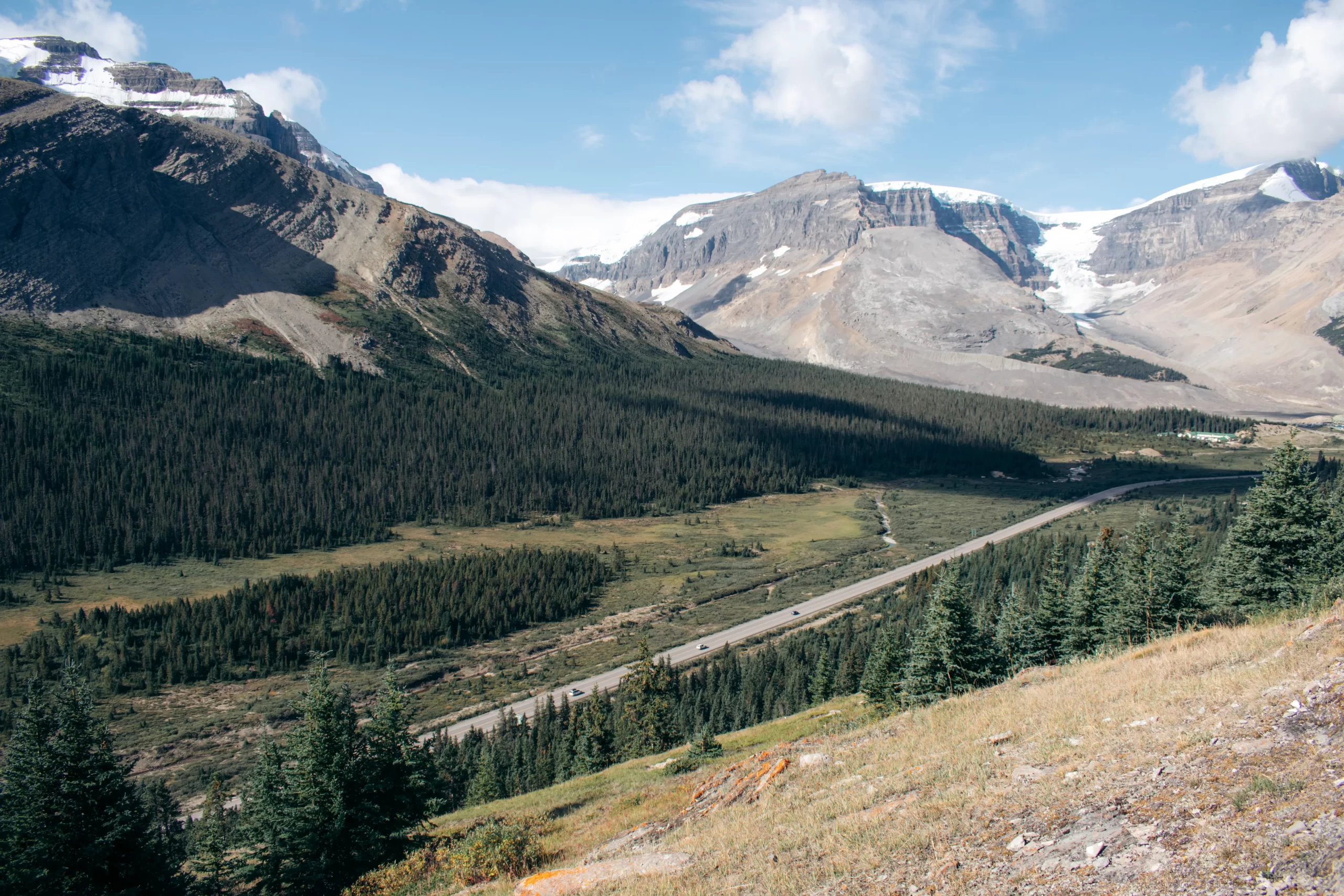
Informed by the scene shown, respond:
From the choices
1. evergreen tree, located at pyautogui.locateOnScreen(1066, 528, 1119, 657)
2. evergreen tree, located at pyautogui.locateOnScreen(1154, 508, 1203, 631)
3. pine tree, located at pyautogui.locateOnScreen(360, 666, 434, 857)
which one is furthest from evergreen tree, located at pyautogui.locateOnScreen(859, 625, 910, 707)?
pine tree, located at pyautogui.locateOnScreen(360, 666, 434, 857)

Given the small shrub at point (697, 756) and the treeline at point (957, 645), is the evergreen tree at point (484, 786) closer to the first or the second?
the treeline at point (957, 645)

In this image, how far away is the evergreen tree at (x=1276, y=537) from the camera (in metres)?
36.2

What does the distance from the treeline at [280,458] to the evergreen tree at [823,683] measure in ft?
295

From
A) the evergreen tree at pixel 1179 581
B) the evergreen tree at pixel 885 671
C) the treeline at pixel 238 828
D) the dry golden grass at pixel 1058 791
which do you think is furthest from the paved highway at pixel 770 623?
the dry golden grass at pixel 1058 791

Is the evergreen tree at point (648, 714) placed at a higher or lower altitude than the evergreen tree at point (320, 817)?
lower

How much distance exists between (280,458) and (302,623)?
69.5m

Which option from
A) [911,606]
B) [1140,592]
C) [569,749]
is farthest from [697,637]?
[1140,592]

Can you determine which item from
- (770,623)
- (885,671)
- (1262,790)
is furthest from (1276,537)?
(770,623)

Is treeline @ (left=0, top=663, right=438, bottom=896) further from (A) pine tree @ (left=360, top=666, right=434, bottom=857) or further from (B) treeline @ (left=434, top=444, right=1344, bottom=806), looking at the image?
(B) treeline @ (left=434, top=444, right=1344, bottom=806)

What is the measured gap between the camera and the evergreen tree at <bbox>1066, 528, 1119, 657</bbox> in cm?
4316

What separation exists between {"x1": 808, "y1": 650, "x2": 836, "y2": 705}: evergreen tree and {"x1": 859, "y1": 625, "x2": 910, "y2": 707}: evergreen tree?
A: 15398 mm

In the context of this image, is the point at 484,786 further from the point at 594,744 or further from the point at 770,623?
the point at 770,623

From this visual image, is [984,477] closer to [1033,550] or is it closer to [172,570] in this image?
[1033,550]

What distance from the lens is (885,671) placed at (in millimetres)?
41281
